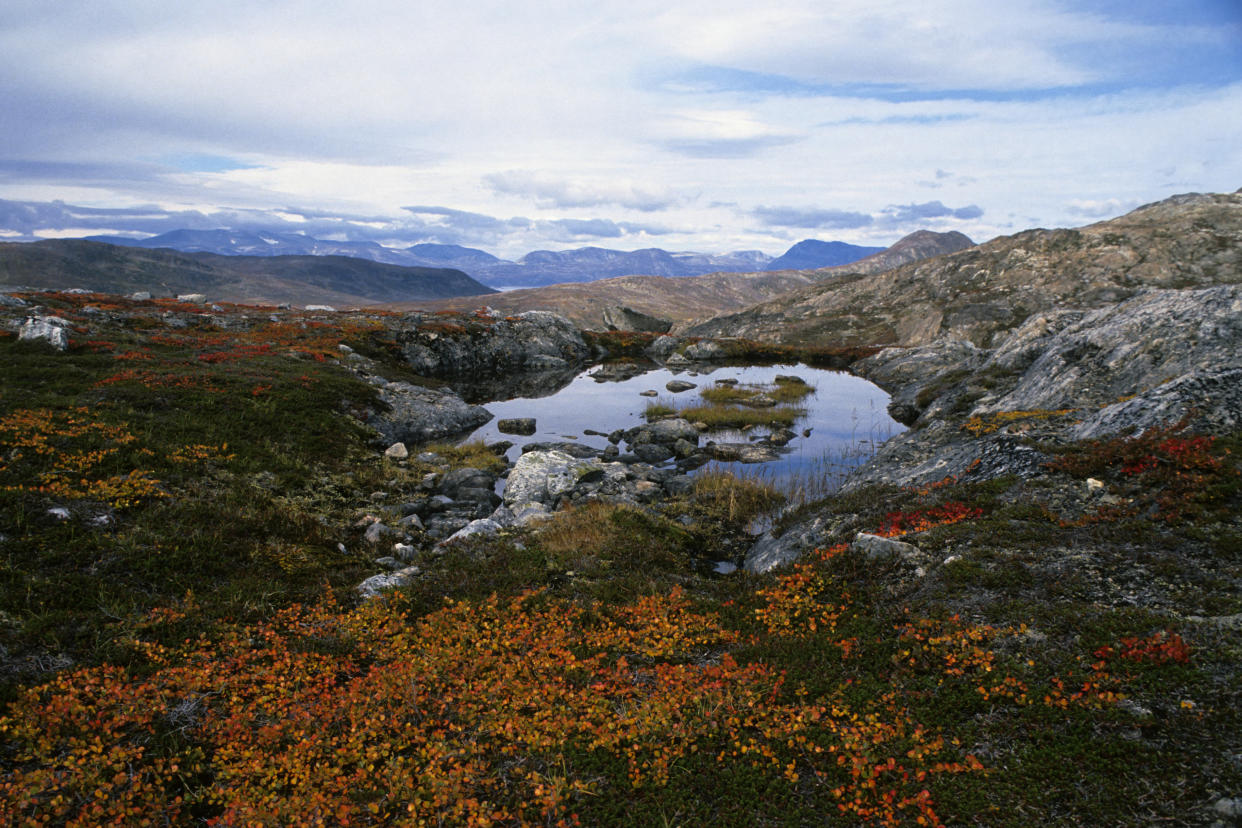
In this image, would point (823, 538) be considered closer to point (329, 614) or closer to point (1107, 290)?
point (329, 614)

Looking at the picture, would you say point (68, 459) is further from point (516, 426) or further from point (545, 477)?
point (516, 426)

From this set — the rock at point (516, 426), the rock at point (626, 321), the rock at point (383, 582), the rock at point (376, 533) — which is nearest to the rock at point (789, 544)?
the rock at point (383, 582)

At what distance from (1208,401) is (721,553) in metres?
14.1

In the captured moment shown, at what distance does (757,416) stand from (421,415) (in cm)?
2441

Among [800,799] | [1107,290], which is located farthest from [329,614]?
[1107,290]

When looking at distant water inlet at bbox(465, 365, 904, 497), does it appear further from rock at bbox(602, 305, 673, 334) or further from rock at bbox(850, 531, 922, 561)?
rock at bbox(602, 305, 673, 334)

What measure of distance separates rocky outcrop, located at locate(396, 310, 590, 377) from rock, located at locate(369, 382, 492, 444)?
16.3m

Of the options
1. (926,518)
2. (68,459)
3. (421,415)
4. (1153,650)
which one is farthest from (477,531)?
(421,415)

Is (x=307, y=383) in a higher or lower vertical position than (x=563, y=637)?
higher

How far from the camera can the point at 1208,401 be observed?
14.6 m

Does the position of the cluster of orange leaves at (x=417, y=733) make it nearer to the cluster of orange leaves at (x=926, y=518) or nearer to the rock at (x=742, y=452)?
the cluster of orange leaves at (x=926, y=518)

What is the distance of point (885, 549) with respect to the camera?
1369 cm

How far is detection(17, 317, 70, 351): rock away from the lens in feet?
103

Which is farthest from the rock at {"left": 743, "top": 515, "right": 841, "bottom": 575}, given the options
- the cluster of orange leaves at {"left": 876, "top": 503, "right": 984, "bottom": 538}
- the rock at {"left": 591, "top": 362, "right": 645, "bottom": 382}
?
the rock at {"left": 591, "top": 362, "right": 645, "bottom": 382}
